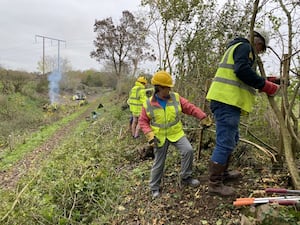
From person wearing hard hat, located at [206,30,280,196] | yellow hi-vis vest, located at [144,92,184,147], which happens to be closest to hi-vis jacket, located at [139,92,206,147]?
yellow hi-vis vest, located at [144,92,184,147]

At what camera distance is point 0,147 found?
12.4 m

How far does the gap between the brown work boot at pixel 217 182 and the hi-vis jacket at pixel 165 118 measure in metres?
0.70

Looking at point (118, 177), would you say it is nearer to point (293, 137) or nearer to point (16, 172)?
point (293, 137)

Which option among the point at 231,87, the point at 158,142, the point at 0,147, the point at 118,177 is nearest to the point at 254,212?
the point at 231,87

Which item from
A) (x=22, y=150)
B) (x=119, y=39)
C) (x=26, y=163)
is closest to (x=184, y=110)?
(x=26, y=163)

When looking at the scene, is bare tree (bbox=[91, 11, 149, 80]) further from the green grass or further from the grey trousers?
the grey trousers

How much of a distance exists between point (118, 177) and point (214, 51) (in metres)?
3.07

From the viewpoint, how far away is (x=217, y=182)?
11.6 ft

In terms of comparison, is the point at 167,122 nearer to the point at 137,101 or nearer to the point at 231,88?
the point at 231,88

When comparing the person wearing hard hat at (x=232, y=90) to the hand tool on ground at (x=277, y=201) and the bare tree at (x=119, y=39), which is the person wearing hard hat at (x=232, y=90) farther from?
the bare tree at (x=119, y=39)

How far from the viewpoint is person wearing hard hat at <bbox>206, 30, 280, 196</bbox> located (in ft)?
10.2

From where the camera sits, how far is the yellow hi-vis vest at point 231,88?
3252mm

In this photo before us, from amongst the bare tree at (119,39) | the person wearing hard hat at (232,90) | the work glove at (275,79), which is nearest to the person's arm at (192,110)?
the person wearing hard hat at (232,90)

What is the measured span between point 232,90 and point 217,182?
1.09m
